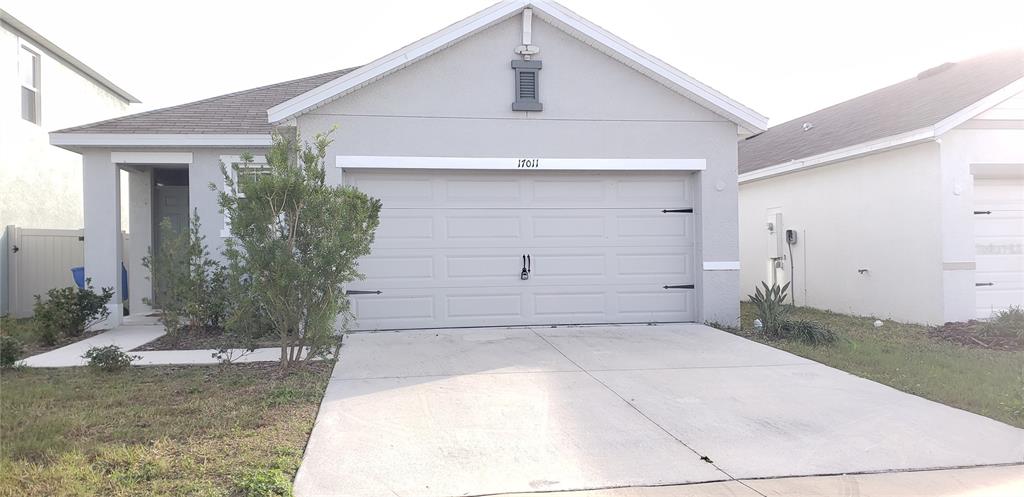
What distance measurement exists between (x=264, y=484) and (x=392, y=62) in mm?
6572

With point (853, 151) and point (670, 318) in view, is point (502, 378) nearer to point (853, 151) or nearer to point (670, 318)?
point (670, 318)

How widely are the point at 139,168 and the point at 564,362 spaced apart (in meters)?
8.81

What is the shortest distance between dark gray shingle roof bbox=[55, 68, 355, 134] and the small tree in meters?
4.11

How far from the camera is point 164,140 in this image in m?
10.0

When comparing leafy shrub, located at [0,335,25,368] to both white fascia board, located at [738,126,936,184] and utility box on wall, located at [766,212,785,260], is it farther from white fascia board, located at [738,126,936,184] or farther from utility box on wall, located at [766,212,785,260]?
utility box on wall, located at [766,212,785,260]

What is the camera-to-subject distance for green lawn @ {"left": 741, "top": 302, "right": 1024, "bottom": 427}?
6.00 meters

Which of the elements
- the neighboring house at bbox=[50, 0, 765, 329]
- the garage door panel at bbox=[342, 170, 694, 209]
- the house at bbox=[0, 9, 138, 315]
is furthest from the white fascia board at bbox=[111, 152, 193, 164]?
Answer: the house at bbox=[0, 9, 138, 315]

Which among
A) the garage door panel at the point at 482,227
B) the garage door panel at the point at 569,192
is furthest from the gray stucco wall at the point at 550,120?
the garage door panel at the point at 482,227

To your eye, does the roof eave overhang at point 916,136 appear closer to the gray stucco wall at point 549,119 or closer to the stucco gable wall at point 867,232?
Result: the stucco gable wall at point 867,232

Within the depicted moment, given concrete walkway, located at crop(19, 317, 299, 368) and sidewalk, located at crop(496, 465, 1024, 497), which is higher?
concrete walkway, located at crop(19, 317, 299, 368)

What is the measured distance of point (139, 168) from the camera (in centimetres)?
1137

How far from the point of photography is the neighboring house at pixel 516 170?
30.4 ft

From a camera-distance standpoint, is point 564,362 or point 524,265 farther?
point 524,265

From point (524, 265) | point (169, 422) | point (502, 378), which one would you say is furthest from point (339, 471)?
point (524, 265)
